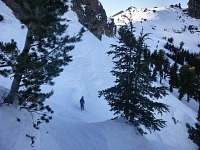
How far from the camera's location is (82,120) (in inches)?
876

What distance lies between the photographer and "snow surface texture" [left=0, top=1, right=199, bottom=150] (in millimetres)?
11680

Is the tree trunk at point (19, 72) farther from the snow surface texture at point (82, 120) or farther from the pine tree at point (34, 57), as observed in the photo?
the snow surface texture at point (82, 120)

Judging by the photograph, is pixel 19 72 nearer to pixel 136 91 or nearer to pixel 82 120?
pixel 136 91

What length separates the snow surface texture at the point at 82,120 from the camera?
1168 centimetres

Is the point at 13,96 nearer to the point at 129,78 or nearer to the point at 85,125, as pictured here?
the point at 85,125

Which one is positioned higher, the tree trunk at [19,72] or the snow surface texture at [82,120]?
the tree trunk at [19,72]

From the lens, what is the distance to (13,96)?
486 inches

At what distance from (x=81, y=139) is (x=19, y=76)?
580cm

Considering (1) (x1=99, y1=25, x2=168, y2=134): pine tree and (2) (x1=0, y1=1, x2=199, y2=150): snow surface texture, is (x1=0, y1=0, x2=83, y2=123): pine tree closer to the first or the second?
(2) (x1=0, y1=1, x2=199, y2=150): snow surface texture

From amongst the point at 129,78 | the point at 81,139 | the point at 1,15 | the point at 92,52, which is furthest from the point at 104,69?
the point at 81,139

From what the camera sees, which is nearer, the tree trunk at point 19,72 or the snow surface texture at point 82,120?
the tree trunk at point 19,72

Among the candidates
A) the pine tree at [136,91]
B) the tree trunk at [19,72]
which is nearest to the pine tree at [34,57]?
the tree trunk at [19,72]

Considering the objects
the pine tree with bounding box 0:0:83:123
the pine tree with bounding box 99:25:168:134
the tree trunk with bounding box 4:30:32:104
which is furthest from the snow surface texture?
the pine tree with bounding box 99:25:168:134

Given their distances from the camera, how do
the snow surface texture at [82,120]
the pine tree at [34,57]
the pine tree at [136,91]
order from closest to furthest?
1. the pine tree at [34,57]
2. the snow surface texture at [82,120]
3. the pine tree at [136,91]
